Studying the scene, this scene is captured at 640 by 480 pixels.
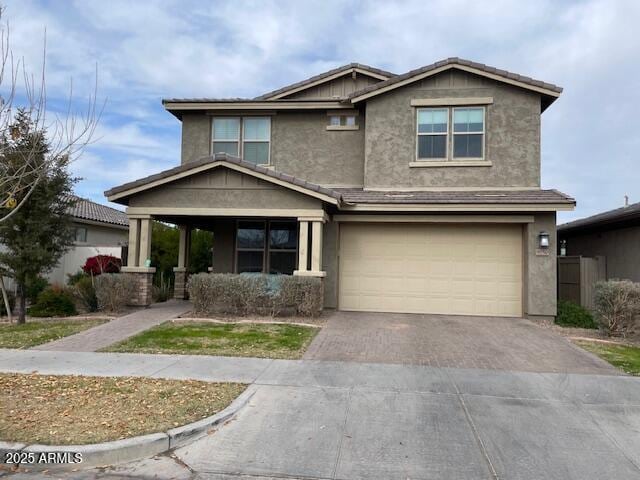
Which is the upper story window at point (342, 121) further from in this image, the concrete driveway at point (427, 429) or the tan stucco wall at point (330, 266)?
the concrete driveway at point (427, 429)

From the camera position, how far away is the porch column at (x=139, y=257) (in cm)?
1339

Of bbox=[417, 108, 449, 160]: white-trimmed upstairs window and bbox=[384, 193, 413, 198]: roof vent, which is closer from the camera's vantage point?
bbox=[384, 193, 413, 198]: roof vent

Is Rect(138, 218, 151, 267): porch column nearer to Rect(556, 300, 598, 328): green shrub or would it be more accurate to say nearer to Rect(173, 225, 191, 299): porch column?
Rect(173, 225, 191, 299): porch column

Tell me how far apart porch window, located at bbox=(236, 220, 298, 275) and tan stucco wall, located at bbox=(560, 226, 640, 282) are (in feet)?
31.6

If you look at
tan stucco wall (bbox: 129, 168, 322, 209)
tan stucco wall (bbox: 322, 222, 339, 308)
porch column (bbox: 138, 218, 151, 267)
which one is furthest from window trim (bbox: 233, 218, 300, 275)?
porch column (bbox: 138, 218, 151, 267)

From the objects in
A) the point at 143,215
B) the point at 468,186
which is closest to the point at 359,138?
the point at 468,186

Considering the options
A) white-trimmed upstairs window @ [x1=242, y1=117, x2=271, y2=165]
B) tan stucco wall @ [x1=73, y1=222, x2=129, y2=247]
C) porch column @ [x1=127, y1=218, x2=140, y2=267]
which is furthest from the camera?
tan stucco wall @ [x1=73, y1=222, x2=129, y2=247]

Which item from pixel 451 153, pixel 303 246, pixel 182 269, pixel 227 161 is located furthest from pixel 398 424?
pixel 182 269

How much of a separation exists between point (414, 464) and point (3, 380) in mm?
5757

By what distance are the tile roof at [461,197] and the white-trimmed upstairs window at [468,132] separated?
1155 mm

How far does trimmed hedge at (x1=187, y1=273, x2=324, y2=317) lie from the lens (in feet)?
39.6

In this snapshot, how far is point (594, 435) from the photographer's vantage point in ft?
17.5

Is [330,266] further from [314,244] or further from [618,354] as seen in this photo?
[618,354]

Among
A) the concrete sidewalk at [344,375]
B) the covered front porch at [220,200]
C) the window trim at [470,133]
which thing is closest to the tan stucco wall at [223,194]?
the covered front porch at [220,200]
